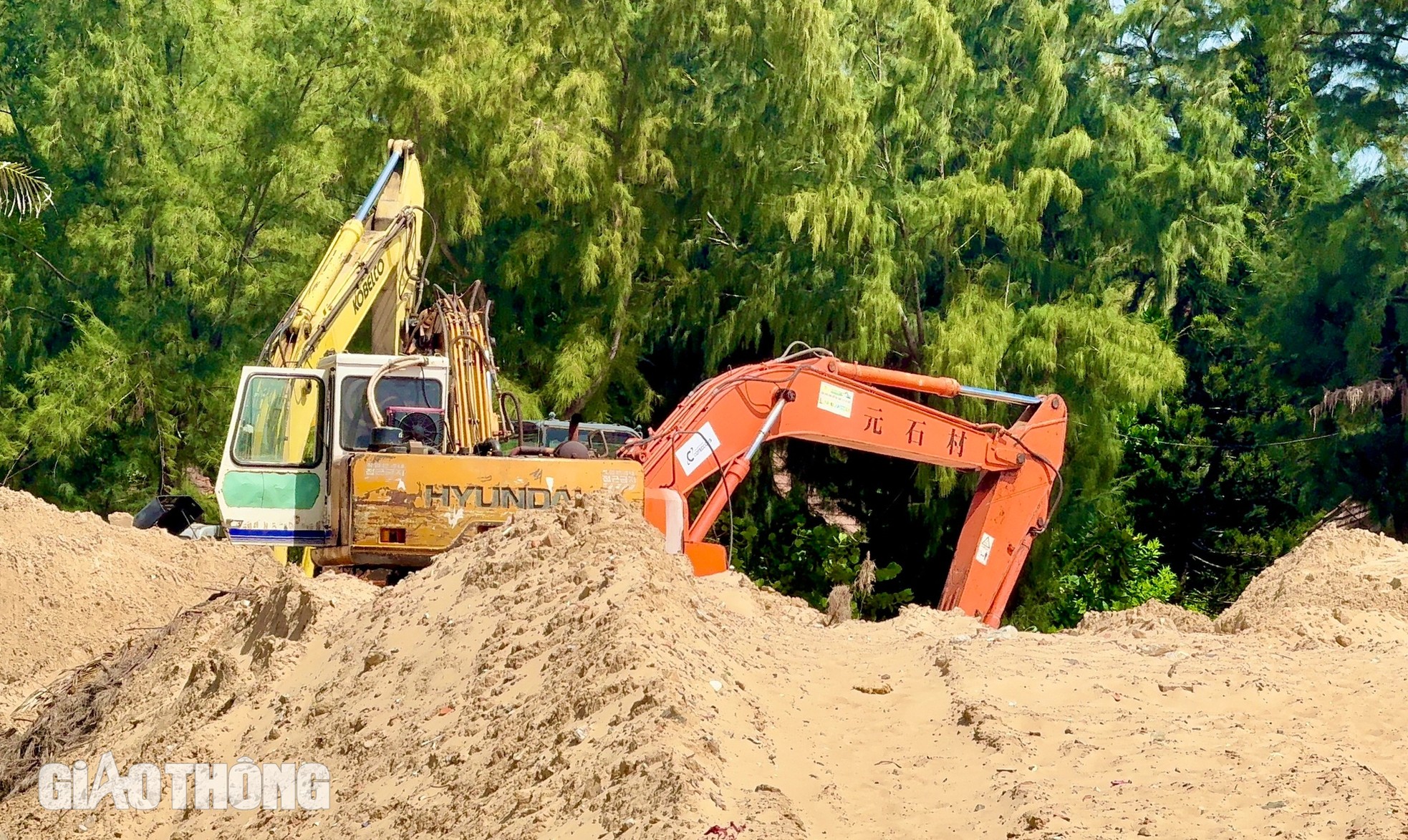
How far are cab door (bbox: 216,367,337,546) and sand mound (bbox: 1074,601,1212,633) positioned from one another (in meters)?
5.99

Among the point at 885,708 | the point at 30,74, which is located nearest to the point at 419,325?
the point at 885,708

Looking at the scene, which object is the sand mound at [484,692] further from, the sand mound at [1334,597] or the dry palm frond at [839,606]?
the sand mound at [1334,597]

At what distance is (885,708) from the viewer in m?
8.22

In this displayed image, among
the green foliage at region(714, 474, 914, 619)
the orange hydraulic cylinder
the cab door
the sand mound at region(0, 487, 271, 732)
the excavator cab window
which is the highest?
the orange hydraulic cylinder

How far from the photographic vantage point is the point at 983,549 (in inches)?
624

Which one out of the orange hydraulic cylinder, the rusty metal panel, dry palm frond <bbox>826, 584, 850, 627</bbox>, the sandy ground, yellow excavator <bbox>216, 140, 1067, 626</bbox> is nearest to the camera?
the sandy ground

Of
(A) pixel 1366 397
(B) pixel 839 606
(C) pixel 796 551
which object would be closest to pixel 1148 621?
(B) pixel 839 606

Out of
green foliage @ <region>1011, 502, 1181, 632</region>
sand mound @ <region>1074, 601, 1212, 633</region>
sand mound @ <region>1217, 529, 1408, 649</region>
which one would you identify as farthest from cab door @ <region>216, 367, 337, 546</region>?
green foliage @ <region>1011, 502, 1181, 632</region>

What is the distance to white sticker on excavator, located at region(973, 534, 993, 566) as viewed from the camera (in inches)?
623

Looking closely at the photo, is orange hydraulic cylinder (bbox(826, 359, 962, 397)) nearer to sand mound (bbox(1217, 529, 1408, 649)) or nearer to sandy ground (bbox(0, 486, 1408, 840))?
sand mound (bbox(1217, 529, 1408, 649))

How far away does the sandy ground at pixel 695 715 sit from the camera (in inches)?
259

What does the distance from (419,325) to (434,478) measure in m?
2.86

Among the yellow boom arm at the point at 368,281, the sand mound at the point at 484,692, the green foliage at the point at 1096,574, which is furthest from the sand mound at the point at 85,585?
the green foliage at the point at 1096,574

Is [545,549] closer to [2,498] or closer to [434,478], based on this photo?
[434,478]
